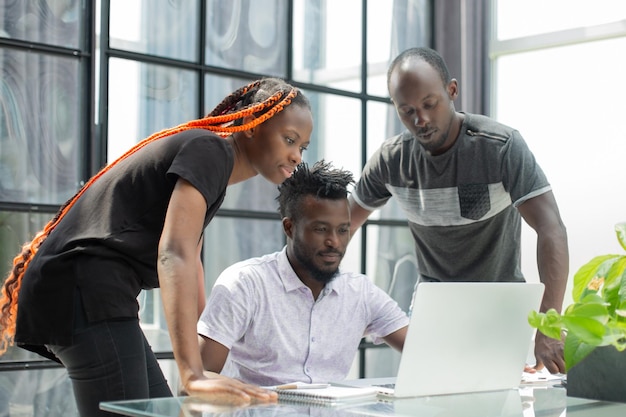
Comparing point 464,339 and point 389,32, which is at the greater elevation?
point 389,32

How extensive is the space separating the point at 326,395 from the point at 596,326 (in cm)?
46

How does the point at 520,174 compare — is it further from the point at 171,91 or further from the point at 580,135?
the point at 580,135

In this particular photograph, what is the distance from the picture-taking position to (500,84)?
4.59 metres

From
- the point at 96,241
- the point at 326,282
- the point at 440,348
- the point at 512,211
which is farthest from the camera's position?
the point at 512,211

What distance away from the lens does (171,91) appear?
11.9ft

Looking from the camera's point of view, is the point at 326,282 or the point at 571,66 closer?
the point at 326,282

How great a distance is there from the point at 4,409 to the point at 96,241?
170 cm

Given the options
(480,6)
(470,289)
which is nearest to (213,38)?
(480,6)

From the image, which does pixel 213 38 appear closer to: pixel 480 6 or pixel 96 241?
pixel 480 6

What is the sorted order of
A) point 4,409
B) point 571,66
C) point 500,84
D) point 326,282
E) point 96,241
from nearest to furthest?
point 96,241 → point 326,282 → point 4,409 → point 571,66 → point 500,84

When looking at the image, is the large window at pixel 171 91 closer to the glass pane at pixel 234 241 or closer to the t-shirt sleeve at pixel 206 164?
the glass pane at pixel 234 241

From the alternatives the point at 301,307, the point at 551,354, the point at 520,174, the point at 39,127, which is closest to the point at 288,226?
the point at 301,307

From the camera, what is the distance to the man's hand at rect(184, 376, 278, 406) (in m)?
1.38

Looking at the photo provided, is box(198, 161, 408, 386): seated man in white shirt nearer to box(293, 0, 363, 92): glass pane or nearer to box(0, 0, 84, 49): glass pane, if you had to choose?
box(0, 0, 84, 49): glass pane
